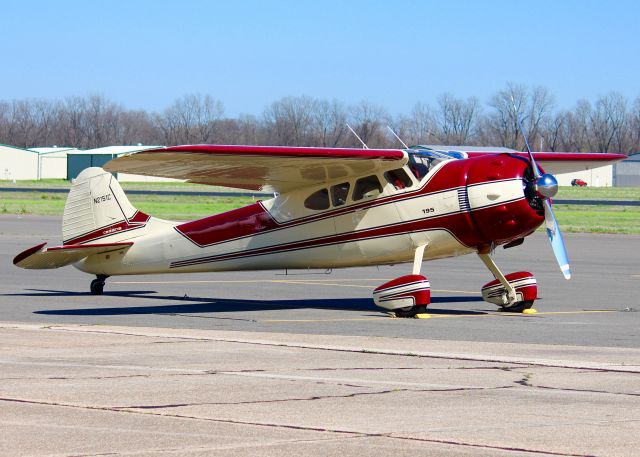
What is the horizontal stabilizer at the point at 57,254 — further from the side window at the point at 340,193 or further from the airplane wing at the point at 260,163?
the side window at the point at 340,193

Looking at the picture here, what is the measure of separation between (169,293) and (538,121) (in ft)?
359

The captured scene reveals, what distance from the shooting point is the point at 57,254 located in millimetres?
16922

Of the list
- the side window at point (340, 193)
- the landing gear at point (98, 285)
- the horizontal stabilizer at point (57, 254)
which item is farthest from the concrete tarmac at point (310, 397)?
the landing gear at point (98, 285)

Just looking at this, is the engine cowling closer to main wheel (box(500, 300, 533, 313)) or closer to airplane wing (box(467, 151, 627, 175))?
main wheel (box(500, 300, 533, 313))

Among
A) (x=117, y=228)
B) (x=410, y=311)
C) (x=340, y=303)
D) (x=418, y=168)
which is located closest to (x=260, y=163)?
(x=418, y=168)

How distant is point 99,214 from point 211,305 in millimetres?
2630

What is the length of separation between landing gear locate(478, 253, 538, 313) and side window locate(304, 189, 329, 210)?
2.44 metres

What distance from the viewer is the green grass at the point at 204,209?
4431 centimetres

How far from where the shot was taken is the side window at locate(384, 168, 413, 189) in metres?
15.5

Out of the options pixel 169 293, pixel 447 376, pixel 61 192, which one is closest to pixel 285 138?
pixel 61 192

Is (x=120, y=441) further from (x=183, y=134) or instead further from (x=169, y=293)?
(x=183, y=134)

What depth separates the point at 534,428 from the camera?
7117mm

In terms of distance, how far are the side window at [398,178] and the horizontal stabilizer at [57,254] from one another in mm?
4699

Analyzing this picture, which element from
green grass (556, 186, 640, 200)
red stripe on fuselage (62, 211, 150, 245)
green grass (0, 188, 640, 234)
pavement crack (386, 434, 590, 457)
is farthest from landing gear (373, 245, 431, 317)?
green grass (556, 186, 640, 200)
